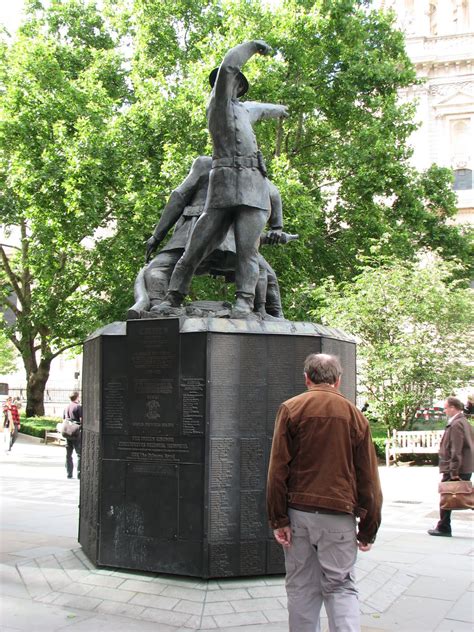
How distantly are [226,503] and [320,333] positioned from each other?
1772mm

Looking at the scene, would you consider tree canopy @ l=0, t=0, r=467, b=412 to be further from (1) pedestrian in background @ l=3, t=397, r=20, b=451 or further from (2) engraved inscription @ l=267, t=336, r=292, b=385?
(2) engraved inscription @ l=267, t=336, r=292, b=385

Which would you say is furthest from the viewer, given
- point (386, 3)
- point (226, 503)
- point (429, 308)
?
point (386, 3)

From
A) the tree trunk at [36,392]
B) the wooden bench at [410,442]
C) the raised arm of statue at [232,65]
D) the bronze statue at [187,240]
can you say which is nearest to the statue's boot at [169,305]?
the bronze statue at [187,240]

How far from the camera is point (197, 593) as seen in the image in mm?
5312

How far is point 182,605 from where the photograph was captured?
5.12m

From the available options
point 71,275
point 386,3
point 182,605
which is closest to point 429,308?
point 71,275

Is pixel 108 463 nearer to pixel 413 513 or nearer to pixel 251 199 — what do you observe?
pixel 251 199

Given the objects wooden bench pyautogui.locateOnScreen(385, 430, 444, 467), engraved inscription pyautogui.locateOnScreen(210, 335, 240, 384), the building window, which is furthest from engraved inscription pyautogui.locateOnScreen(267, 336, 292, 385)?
the building window

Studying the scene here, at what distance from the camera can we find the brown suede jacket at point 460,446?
845 cm

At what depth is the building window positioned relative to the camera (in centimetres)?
4019

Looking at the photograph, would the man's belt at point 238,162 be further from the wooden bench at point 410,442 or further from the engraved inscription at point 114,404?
the wooden bench at point 410,442

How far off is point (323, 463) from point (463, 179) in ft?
131

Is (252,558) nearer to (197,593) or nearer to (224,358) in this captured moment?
(197,593)

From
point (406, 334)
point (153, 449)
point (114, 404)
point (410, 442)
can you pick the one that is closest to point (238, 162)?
point (114, 404)
